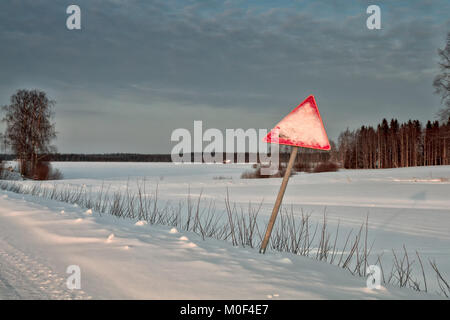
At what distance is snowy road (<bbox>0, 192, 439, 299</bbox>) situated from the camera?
2266mm

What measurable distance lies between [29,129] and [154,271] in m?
34.3

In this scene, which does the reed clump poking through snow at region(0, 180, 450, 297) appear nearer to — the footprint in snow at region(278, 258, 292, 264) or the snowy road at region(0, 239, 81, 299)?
the footprint in snow at region(278, 258, 292, 264)

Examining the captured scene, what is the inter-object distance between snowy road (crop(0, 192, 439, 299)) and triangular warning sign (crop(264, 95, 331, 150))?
48.0 inches

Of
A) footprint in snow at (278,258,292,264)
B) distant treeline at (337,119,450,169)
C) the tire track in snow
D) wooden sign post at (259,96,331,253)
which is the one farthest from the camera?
distant treeline at (337,119,450,169)

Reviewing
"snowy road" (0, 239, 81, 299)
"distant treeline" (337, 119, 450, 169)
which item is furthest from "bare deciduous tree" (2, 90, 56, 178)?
"distant treeline" (337, 119, 450, 169)

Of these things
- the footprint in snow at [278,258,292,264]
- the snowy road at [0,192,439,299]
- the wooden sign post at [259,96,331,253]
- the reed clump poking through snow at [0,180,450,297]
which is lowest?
the reed clump poking through snow at [0,180,450,297]

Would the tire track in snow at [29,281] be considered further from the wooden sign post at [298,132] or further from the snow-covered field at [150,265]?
the wooden sign post at [298,132]

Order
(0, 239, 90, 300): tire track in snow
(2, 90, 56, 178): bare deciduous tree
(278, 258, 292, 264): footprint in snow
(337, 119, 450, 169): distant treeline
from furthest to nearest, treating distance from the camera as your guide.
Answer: (337, 119, 450, 169): distant treeline → (2, 90, 56, 178): bare deciduous tree → (278, 258, 292, 264): footprint in snow → (0, 239, 90, 300): tire track in snow

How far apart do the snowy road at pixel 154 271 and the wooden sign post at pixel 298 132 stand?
0.68m

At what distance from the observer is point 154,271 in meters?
2.62

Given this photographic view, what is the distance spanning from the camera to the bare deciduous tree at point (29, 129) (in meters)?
31.1

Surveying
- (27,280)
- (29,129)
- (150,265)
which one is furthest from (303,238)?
(29,129)

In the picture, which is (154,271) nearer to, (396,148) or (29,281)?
(29,281)

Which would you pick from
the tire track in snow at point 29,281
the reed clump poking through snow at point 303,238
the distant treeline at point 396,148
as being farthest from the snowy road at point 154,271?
the distant treeline at point 396,148
